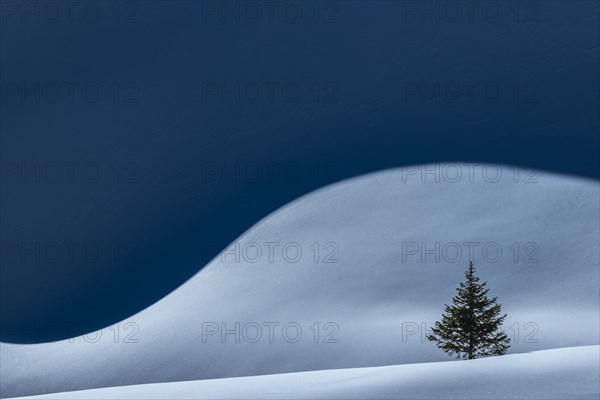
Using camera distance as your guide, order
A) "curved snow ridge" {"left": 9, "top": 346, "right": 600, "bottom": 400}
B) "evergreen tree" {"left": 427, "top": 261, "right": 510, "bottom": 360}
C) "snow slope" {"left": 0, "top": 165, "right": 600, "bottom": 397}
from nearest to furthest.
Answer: "curved snow ridge" {"left": 9, "top": 346, "right": 600, "bottom": 400}, "evergreen tree" {"left": 427, "top": 261, "right": 510, "bottom": 360}, "snow slope" {"left": 0, "top": 165, "right": 600, "bottom": 397}

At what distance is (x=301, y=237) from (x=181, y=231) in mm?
4839

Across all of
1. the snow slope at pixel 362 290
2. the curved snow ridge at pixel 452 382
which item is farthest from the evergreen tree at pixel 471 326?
the curved snow ridge at pixel 452 382

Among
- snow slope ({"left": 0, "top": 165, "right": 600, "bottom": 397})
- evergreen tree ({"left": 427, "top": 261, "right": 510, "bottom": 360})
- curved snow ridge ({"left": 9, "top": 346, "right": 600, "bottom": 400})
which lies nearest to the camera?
curved snow ridge ({"left": 9, "top": 346, "right": 600, "bottom": 400})

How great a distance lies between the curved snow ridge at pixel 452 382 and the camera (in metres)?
7.75

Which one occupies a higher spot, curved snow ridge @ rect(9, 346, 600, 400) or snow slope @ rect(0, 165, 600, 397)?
snow slope @ rect(0, 165, 600, 397)

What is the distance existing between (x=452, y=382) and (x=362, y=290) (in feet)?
20.7

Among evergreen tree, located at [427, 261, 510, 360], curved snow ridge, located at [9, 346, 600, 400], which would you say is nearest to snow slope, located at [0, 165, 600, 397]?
evergreen tree, located at [427, 261, 510, 360]

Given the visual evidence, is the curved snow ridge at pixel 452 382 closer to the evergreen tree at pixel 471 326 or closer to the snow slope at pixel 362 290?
the evergreen tree at pixel 471 326

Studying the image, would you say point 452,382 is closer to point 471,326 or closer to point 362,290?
point 471,326

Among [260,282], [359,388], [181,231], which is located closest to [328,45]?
[181,231]

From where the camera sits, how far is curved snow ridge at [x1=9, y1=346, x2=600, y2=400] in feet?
25.4

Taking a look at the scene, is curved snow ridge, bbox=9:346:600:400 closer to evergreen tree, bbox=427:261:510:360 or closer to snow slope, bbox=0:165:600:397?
evergreen tree, bbox=427:261:510:360

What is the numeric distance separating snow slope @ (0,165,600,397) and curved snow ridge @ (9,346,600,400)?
3.72 m

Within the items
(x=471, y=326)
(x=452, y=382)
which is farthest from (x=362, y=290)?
(x=452, y=382)
